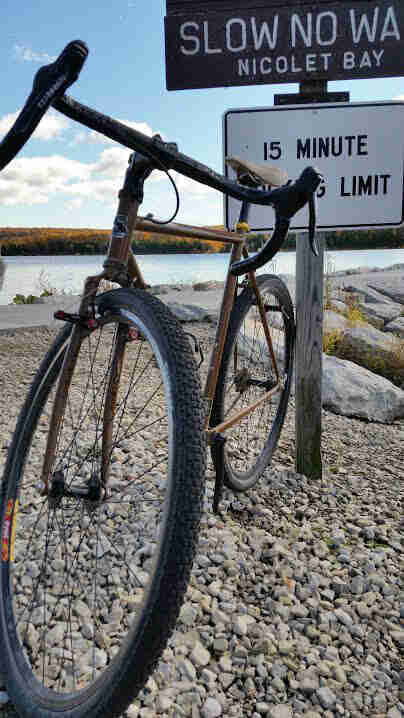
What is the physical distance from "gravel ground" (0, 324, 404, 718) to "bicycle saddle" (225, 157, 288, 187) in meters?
1.42

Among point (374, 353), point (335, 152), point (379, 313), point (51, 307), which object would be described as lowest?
point (374, 353)

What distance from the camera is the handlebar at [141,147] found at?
0.99 metres

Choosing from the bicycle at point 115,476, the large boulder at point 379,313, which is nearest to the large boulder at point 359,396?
the bicycle at point 115,476

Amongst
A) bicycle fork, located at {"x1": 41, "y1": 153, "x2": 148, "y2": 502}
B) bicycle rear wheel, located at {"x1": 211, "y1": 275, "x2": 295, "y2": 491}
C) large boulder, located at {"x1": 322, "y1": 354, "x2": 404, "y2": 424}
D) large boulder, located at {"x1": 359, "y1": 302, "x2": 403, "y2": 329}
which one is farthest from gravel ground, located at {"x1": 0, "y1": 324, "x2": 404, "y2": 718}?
large boulder, located at {"x1": 359, "y1": 302, "x2": 403, "y2": 329}

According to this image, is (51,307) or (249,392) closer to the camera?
(249,392)

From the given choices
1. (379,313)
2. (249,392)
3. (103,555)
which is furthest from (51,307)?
(103,555)

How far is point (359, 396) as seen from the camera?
4.12m

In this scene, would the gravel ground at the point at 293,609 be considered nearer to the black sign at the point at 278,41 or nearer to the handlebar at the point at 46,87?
the handlebar at the point at 46,87

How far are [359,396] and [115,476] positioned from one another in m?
2.10

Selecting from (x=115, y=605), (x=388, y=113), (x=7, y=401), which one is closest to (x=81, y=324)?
(x=115, y=605)

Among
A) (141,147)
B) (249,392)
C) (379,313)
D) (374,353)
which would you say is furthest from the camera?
(379,313)

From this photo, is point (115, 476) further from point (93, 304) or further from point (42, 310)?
point (42, 310)

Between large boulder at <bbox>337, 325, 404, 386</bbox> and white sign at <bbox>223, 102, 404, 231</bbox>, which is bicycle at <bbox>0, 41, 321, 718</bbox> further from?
large boulder at <bbox>337, 325, 404, 386</bbox>

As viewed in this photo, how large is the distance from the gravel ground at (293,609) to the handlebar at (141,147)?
46.5 inches
